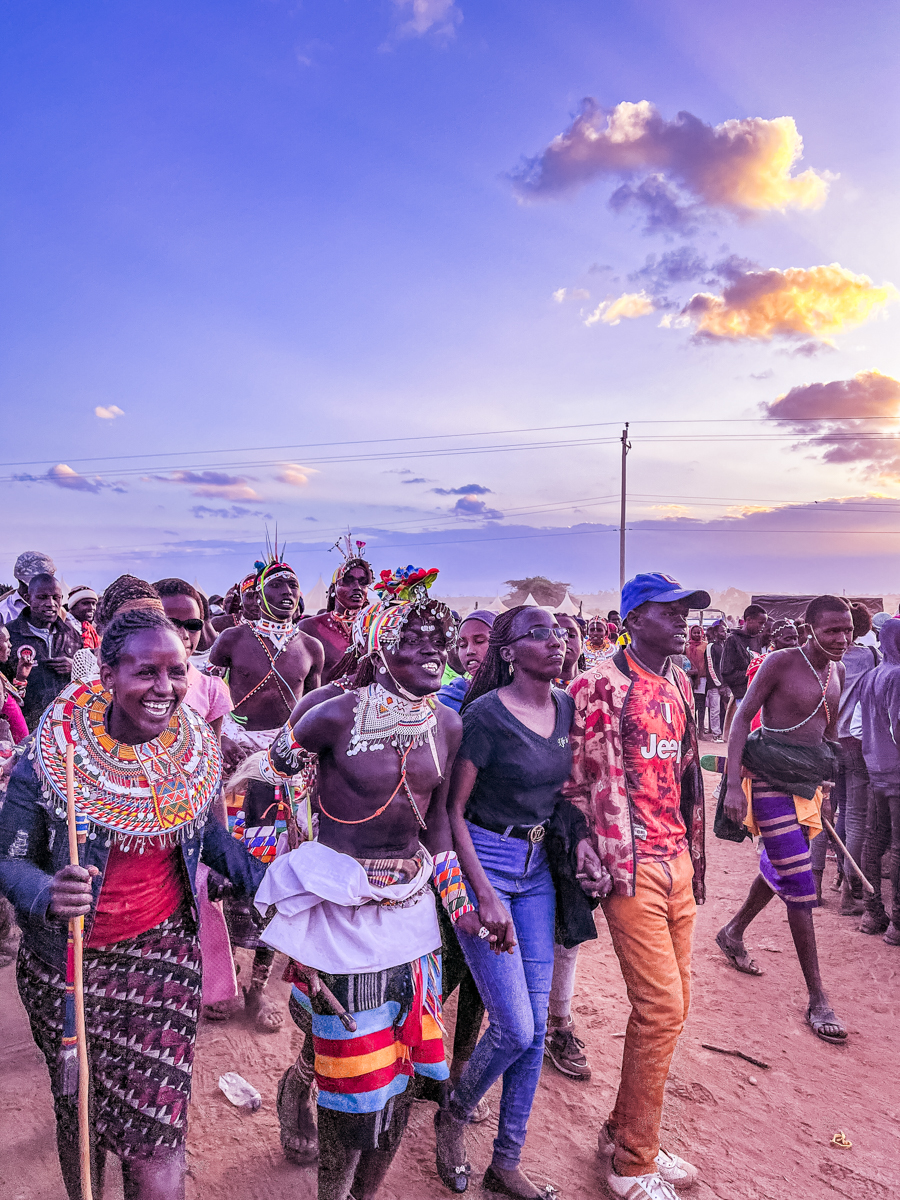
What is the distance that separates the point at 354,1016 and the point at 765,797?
3.13 metres

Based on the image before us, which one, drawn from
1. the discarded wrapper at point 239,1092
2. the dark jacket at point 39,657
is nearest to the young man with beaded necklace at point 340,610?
the dark jacket at point 39,657

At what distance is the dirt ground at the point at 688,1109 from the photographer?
327 cm

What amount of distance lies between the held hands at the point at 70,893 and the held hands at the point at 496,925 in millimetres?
1397

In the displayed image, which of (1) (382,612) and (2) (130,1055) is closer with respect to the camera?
(2) (130,1055)

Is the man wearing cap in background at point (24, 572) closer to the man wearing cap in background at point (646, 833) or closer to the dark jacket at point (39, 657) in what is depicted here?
the dark jacket at point (39, 657)

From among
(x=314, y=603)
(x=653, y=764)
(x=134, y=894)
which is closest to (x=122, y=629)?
(x=134, y=894)

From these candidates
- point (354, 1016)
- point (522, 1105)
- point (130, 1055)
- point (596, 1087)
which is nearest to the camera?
point (130, 1055)

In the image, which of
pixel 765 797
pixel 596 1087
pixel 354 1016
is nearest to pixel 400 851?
pixel 354 1016

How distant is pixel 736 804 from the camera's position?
14.9ft

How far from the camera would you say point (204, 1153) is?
337 cm

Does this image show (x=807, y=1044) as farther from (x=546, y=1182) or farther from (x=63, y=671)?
(x=63, y=671)

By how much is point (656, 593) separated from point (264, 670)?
279cm

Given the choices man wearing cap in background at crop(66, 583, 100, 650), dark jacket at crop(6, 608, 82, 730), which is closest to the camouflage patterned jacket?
dark jacket at crop(6, 608, 82, 730)

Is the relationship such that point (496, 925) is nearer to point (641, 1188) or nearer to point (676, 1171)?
point (641, 1188)
